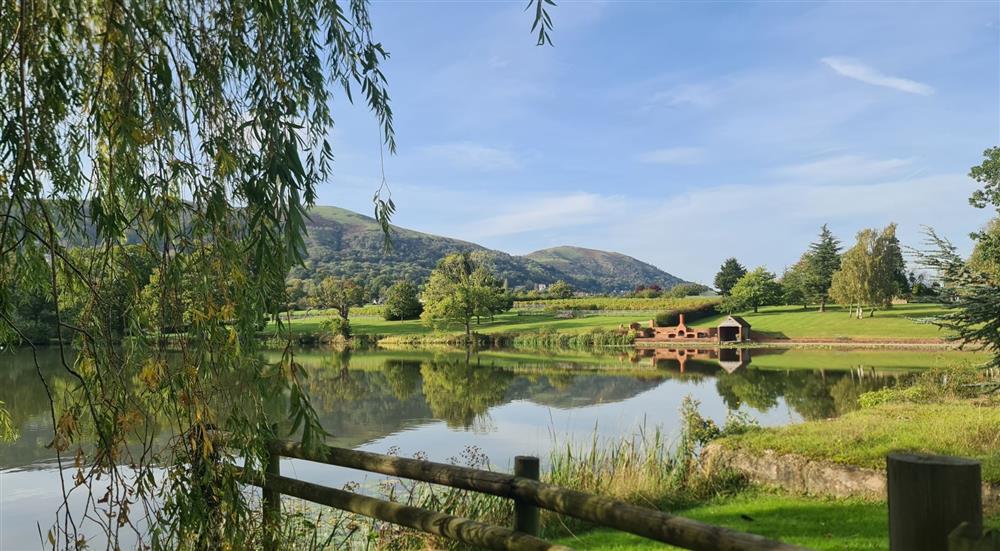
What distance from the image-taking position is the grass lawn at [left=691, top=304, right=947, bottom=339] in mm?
39625

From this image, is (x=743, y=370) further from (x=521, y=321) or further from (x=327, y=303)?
(x=327, y=303)

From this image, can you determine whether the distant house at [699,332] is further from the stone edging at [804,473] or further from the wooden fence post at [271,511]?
the wooden fence post at [271,511]

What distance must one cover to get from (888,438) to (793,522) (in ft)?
9.38

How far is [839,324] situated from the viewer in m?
44.2

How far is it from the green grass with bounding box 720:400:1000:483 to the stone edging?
0.09 m

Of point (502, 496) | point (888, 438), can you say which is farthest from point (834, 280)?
point (502, 496)

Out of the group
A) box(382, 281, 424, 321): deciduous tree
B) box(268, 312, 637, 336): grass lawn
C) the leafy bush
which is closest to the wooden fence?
box(268, 312, 637, 336): grass lawn

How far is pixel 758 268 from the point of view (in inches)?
2267

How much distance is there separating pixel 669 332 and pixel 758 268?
53.4 feet

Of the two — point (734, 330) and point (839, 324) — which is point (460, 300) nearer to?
point (734, 330)

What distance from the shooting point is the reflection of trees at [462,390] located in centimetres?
1759

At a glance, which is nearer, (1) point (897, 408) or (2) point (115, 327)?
(2) point (115, 327)

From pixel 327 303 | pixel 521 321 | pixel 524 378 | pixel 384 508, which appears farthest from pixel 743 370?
pixel 327 303

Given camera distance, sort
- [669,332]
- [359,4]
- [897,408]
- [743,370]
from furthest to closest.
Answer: [669,332] < [743,370] < [897,408] < [359,4]
